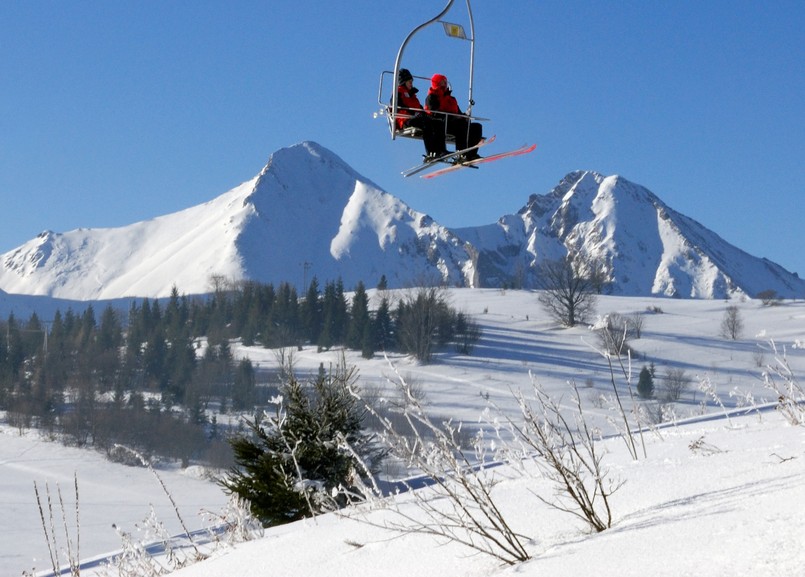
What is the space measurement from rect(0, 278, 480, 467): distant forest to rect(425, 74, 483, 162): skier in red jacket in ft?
147

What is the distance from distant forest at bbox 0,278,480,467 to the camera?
6266 centimetres

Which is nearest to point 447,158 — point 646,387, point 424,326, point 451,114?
point 451,114

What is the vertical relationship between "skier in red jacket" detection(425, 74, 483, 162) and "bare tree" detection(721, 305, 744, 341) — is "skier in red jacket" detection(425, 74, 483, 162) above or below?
above

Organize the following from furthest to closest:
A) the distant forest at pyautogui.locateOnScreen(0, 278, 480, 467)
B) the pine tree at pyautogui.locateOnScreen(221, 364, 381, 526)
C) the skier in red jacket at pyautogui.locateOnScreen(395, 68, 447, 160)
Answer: the distant forest at pyautogui.locateOnScreen(0, 278, 480, 467), the pine tree at pyautogui.locateOnScreen(221, 364, 381, 526), the skier in red jacket at pyautogui.locateOnScreen(395, 68, 447, 160)

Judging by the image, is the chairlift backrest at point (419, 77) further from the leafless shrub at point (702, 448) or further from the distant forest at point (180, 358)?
the distant forest at point (180, 358)

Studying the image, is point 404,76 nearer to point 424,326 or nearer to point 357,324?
point 424,326

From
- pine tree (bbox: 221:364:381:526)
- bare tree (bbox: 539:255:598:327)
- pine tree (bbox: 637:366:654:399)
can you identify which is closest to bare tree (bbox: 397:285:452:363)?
bare tree (bbox: 539:255:598:327)

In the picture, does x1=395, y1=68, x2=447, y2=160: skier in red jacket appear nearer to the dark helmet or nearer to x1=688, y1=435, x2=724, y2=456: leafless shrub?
the dark helmet

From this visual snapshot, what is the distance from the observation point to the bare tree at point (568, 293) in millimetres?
82125

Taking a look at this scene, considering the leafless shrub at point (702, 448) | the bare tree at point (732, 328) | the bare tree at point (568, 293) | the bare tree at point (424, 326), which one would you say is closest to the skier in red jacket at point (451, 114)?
the leafless shrub at point (702, 448)

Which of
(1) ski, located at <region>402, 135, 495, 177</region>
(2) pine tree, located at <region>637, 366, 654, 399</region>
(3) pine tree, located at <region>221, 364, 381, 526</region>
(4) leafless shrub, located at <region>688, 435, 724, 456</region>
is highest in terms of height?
(1) ski, located at <region>402, 135, 495, 177</region>

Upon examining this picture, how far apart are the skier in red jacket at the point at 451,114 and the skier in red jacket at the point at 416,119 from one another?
0.37 feet

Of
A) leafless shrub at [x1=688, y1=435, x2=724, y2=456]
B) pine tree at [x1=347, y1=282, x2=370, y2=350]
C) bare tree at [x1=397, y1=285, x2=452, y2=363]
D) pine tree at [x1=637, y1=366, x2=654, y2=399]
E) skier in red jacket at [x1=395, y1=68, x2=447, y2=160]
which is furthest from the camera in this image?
pine tree at [x1=347, y1=282, x2=370, y2=350]

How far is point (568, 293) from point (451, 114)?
75137 mm
